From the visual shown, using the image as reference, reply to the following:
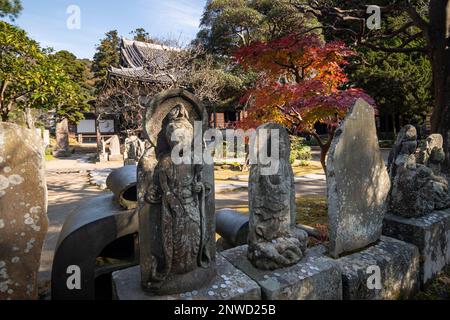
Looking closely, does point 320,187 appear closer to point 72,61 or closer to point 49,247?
point 49,247

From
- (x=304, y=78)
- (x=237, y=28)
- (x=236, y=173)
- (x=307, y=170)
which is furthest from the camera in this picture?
(x=237, y=28)

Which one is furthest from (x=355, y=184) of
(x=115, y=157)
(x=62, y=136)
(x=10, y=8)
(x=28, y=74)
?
(x=62, y=136)

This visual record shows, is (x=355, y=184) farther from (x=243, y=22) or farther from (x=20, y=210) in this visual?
(x=243, y=22)

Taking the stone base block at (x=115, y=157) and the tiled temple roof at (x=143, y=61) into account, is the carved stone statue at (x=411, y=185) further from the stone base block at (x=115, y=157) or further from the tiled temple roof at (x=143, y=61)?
the stone base block at (x=115, y=157)

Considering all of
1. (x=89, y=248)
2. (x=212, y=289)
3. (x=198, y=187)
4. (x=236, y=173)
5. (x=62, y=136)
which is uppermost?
(x=62, y=136)

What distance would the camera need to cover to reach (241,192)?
954cm

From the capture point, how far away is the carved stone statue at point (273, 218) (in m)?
2.81

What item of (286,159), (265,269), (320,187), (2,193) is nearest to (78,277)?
(2,193)

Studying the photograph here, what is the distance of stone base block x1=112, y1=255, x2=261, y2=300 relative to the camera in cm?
241

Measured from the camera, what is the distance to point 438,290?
352 centimetres

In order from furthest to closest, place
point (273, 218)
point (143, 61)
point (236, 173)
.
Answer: point (143, 61) → point (236, 173) → point (273, 218)

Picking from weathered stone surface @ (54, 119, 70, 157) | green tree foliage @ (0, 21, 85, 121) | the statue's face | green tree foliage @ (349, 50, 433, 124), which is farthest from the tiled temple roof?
the statue's face

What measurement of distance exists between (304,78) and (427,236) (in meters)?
4.04

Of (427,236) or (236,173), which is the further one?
(236,173)
